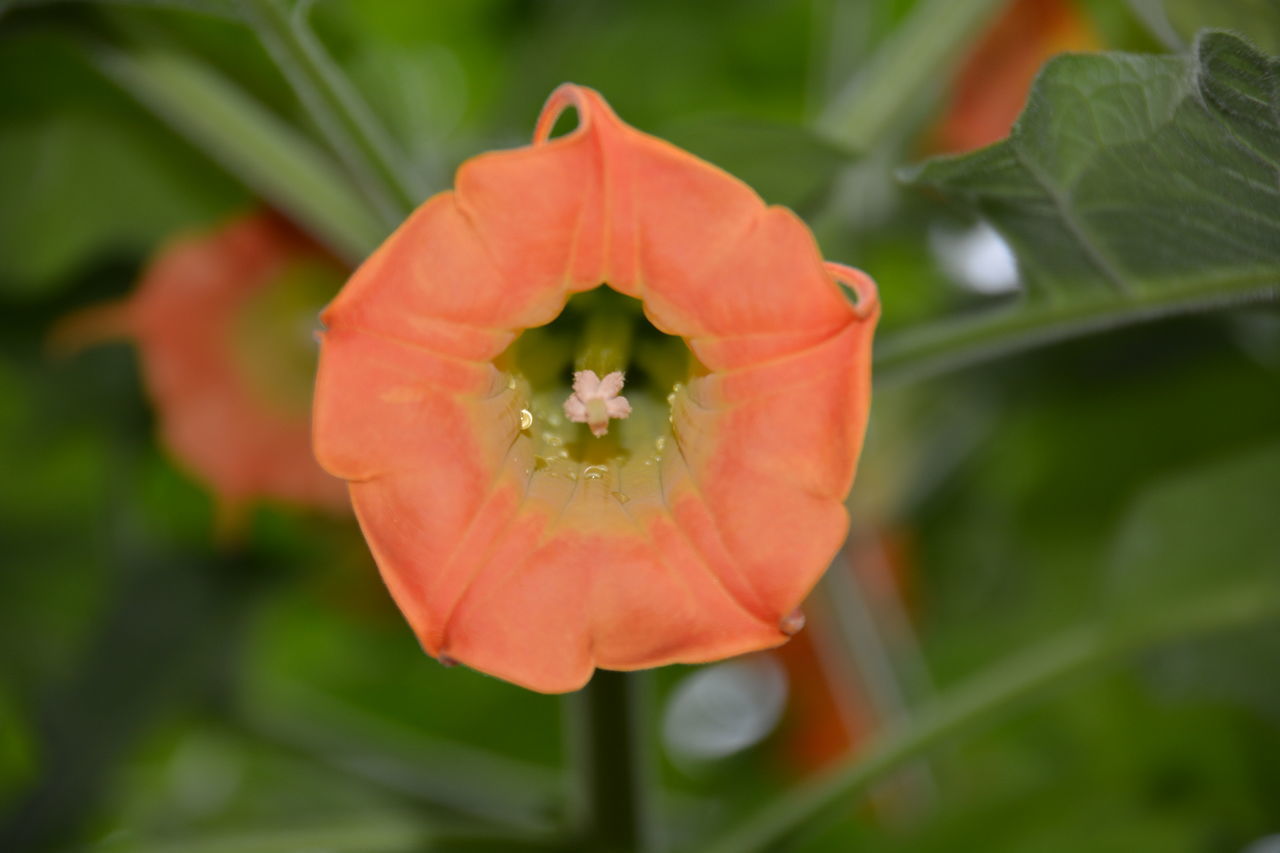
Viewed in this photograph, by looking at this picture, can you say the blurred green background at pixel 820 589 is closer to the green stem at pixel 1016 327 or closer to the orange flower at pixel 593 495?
the green stem at pixel 1016 327

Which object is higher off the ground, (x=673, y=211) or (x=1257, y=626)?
(x=673, y=211)

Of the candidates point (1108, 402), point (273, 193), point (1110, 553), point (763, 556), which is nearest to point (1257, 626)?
point (1110, 553)

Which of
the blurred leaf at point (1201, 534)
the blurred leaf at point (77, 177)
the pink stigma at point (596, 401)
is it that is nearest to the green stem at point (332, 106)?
the pink stigma at point (596, 401)

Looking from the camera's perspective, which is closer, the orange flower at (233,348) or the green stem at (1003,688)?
the green stem at (1003,688)

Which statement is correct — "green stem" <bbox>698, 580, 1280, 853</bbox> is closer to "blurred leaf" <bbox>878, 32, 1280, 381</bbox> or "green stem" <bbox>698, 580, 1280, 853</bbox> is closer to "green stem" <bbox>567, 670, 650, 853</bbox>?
"green stem" <bbox>567, 670, 650, 853</bbox>

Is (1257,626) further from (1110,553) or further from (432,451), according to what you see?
(432,451)

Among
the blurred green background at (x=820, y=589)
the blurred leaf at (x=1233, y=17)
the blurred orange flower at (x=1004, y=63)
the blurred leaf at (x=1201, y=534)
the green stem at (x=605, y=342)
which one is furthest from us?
the blurred orange flower at (x=1004, y=63)
